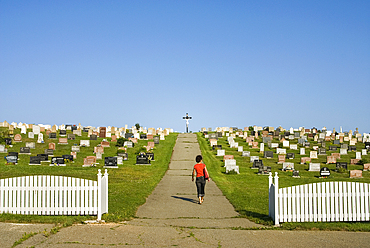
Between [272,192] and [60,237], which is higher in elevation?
[272,192]

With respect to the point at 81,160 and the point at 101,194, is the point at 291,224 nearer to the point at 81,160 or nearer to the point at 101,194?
the point at 101,194

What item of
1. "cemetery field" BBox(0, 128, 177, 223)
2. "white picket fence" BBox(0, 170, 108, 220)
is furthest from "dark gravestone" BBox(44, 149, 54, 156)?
"white picket fence" BBox(0, 170, 108, 220)

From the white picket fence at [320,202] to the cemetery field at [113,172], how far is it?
13.7ft

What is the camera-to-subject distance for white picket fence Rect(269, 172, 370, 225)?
32.5ft

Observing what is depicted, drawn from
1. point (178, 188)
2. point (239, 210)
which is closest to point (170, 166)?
point (178, 188)

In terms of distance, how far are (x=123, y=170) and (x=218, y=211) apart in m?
14.4

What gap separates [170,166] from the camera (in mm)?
27891

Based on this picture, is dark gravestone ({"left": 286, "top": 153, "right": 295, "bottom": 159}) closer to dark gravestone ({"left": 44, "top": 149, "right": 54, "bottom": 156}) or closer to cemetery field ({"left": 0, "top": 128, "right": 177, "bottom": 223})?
cemetery field ({"left": 0, "top": 128, "right": 177, "bottom": 223})

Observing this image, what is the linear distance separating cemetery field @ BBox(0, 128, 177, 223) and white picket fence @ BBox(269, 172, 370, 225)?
4.17 meters

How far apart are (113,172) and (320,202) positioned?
53.9 feet

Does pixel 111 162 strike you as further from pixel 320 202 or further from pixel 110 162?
pixel 320 202

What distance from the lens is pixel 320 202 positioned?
989 cm

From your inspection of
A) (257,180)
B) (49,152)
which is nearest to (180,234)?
(257,180)

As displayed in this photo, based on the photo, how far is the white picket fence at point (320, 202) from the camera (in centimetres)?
990
